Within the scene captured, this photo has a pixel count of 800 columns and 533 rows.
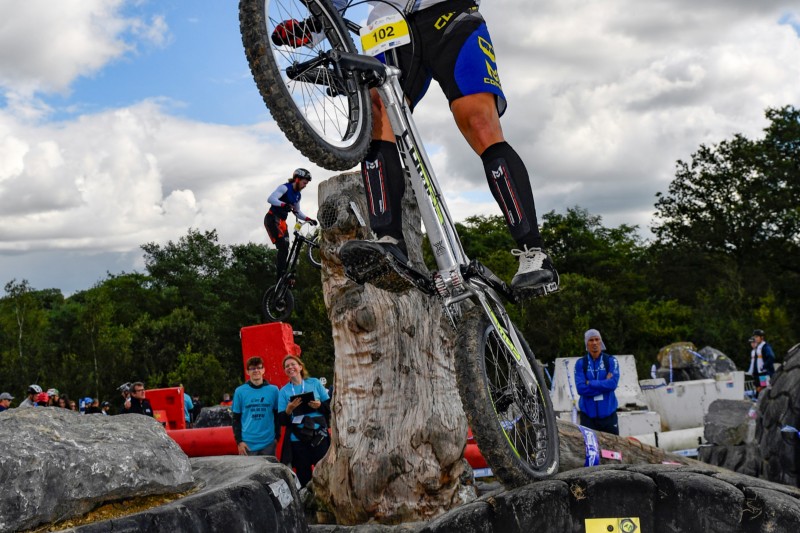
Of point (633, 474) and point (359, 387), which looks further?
point (359, 387)

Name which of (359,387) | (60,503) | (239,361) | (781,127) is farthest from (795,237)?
(60,503)

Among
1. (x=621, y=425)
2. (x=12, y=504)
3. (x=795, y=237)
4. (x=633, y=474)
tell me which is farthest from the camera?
(x=795, y=237)

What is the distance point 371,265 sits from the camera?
→ 389 cm

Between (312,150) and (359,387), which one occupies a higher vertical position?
(312,150)

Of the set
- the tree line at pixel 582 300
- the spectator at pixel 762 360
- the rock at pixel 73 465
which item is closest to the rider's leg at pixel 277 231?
the spectator at pixel 762 360

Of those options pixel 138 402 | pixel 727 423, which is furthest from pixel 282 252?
pixel 727 423

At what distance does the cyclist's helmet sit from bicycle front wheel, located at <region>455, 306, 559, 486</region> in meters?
9.09

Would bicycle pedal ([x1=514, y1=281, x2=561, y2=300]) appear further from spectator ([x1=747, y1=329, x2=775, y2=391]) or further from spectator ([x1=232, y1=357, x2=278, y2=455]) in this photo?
spectator ([x1=747, y1=329, x2=775, y2=391])

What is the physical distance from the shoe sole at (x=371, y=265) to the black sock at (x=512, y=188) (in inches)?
25.6

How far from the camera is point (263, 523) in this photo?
3.10 m

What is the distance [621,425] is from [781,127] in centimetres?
4473

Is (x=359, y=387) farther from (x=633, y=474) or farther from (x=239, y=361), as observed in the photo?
(x=239, y=361)

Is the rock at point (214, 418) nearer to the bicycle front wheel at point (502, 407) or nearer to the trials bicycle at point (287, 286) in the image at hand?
the trials bicycle at point (287, 286)

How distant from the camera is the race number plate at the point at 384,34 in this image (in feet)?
13.4
